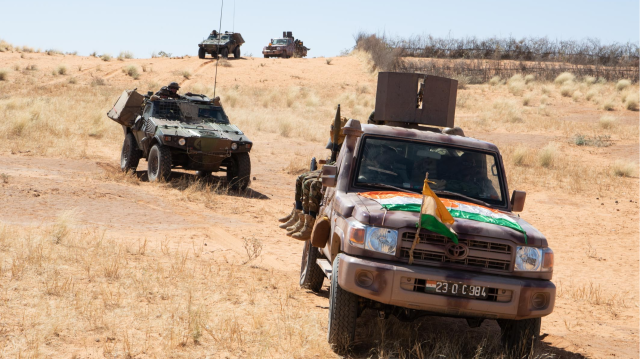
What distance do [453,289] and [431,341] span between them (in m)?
0.87

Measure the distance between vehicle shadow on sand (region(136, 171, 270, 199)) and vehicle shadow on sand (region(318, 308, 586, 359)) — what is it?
6.83 m

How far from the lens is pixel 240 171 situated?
12.9 metres

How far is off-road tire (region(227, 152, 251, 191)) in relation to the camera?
1293cm

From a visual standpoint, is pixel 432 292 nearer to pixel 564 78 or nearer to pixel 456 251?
pixel 456 251

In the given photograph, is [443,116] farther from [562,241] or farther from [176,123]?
[176,123]

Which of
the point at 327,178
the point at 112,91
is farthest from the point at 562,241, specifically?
the point at 112,91

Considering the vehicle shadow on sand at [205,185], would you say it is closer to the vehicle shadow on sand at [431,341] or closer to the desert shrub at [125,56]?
the vehicle shadow on sand at [431,341]

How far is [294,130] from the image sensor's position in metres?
22.0

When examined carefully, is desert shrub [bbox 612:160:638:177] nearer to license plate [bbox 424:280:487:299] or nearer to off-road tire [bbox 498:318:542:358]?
off-road tire [bbox 498:318:542:358]

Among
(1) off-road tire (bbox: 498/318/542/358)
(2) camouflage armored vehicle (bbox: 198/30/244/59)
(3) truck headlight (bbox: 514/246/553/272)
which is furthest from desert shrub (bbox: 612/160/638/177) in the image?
(2) camouflage armored vehicle (bbox: 198/30/244/59)

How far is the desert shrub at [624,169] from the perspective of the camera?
52.9 ft

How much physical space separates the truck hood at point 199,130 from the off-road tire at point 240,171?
42 cm

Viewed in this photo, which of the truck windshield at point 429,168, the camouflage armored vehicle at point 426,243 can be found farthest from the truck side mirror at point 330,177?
the truck windshield at point 429,168

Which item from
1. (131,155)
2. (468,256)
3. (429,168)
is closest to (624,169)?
(131,155)
